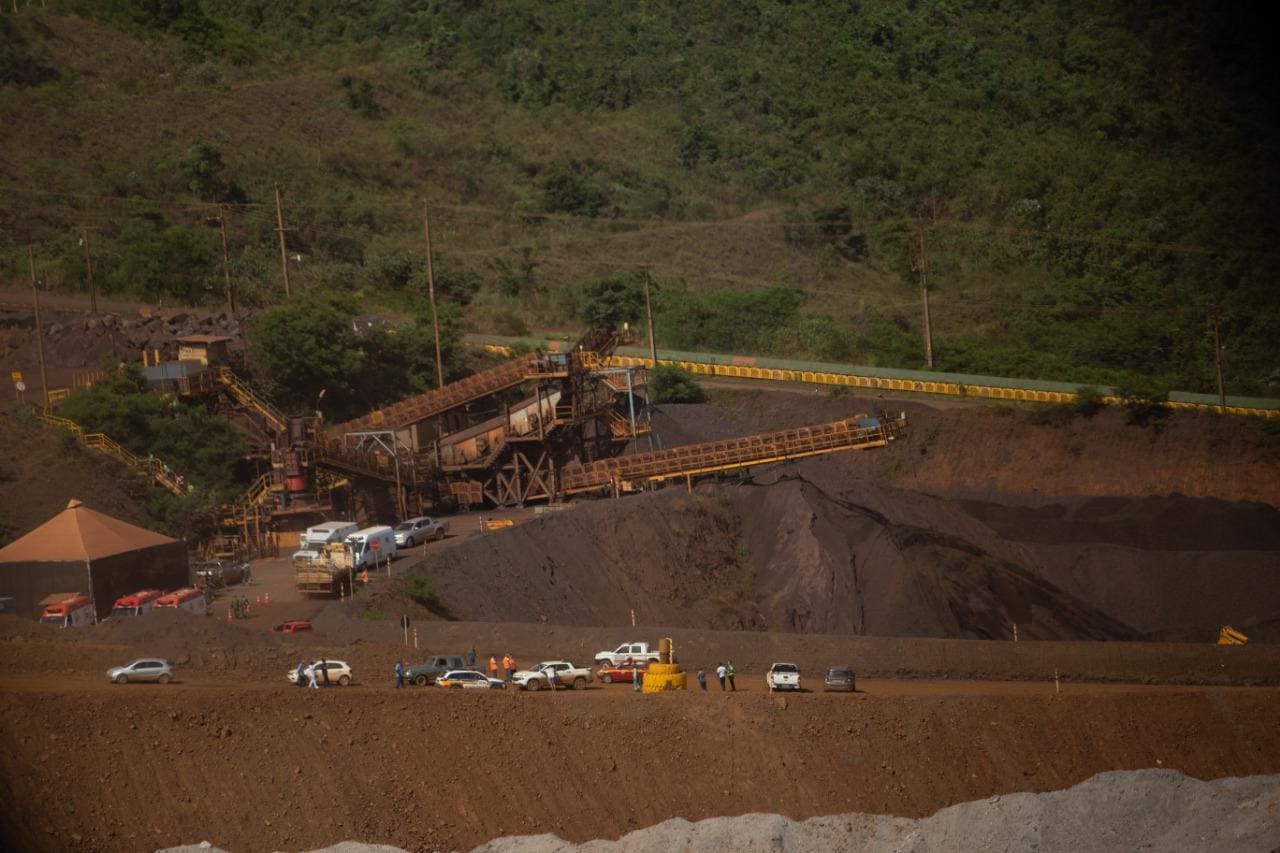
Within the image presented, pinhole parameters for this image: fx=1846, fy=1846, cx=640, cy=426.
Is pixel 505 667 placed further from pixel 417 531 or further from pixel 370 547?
pixel 417 531

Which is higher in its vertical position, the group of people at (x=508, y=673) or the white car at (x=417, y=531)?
the white car at (x=417, y=531)

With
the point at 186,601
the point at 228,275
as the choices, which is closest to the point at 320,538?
the point at 186,601

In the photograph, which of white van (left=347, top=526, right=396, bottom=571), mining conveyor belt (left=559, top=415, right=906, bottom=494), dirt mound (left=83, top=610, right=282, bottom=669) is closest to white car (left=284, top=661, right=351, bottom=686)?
dirt mound (left=83, top=610, right=282, bottom=669)

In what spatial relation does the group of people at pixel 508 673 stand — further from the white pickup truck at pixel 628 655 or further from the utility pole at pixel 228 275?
the utility pole at pixel 228 275

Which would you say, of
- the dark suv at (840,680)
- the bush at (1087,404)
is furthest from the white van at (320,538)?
the bush at (1087,404)

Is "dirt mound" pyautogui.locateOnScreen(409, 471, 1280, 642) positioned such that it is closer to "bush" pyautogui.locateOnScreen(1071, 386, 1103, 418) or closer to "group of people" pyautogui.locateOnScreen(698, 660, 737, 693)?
"group of people" pyautogui.locateOnScreen(698, 660, 737, 693)

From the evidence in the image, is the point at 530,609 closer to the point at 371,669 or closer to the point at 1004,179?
the point at 371,669
